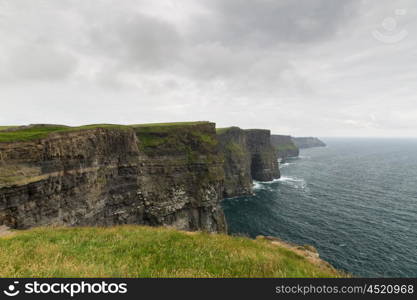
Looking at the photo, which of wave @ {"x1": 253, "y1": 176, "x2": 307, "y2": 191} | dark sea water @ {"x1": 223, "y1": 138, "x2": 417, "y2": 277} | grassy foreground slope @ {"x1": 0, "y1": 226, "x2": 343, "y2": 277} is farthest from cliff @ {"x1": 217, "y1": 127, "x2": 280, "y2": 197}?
grassy foreground slope @ {"x1": 0, "y1": 226, "x2": 343, "y2": 277}

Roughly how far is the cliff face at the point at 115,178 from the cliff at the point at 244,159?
27098 mm

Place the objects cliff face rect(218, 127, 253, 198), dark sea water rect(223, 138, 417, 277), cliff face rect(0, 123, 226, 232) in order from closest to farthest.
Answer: cliff face rect(0, 123, 226, 232)
dark sea water rect(223, 138, 417, 277)
cliff face rect(218, 127, 253, 198)

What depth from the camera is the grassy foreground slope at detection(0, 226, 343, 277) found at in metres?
5.76

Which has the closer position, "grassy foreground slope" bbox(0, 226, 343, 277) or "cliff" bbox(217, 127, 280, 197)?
"grassy foreground slope" bbox(0, 226, 343, 277)

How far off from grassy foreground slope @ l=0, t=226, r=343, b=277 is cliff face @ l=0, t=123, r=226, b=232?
2252 cm

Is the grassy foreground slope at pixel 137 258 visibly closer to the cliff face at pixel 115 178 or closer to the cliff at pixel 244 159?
the cliff face at pixel 115 178

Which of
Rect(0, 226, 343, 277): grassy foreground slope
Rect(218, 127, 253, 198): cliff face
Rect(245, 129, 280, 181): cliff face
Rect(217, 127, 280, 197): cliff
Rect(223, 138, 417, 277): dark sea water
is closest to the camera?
Rect(0, 226, 343, 277): grassy foreground slope

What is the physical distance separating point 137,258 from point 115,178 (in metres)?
38.9

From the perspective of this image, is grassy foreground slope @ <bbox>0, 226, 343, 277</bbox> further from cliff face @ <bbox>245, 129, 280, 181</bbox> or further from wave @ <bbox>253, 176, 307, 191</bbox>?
cliff face @ <bbox>245, 129, 280, 181</bbox>

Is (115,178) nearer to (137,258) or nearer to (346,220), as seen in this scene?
(137,258)

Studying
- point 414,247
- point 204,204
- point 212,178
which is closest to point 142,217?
point 204,204

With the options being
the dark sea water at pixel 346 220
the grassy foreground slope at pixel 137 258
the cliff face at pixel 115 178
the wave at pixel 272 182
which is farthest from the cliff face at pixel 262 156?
the grassy foreground slope at pixel 137 258

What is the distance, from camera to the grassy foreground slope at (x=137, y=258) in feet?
18.9

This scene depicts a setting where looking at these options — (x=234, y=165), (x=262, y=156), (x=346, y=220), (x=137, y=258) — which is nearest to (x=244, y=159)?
(x=234, y=165)
